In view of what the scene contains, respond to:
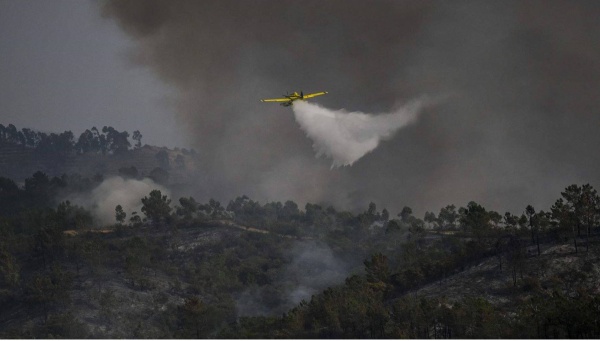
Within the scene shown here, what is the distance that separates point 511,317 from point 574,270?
24.2 metres

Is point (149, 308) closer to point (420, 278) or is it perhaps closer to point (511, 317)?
point (420, 278)

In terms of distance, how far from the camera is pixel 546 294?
423 ft

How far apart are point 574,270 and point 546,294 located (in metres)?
11.9

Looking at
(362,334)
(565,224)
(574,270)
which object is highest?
(565,224)

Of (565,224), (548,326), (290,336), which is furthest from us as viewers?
(565,224)

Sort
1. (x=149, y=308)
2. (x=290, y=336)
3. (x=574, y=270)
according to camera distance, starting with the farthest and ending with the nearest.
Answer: (x=149, y=308)
(x=574, y=270)
(x=290, y=336)

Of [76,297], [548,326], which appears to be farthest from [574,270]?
[76,297]

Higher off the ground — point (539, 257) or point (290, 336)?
point (539, 257)

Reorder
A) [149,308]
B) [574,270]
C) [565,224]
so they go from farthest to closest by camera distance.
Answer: [149,308]
[565,224]
[574,270]

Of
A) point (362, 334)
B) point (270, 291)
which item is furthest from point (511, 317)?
point (270, 291)

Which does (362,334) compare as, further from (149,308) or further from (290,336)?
(149,308)

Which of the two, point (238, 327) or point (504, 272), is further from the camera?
point (504, 272)

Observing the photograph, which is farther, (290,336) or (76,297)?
(76,297)

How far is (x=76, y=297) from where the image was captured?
171m
